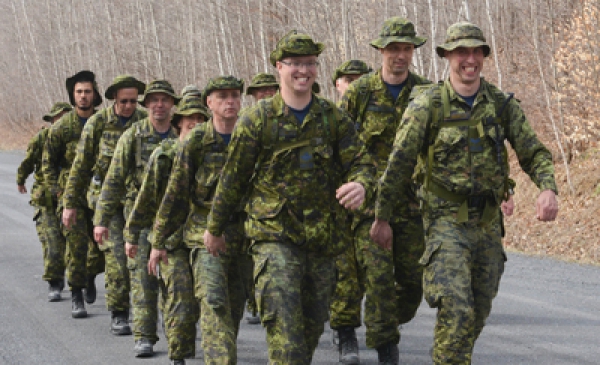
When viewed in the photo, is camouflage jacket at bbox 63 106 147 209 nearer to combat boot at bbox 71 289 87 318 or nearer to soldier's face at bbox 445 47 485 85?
combat boot at bbox 71 289 87 318

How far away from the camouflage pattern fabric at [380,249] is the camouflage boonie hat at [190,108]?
3.36ft

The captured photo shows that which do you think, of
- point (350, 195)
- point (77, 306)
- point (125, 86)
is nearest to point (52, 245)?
point (77, 306)

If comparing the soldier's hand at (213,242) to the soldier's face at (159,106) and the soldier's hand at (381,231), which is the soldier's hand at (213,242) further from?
the soldier's face at (159,106)

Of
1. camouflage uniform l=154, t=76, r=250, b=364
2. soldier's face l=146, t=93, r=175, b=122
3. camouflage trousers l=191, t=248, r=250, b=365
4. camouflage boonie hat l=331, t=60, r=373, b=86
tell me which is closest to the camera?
camouflage trousers l=191, t=248, r=250, b=365

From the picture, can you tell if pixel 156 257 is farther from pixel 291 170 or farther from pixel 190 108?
pixel 291 170

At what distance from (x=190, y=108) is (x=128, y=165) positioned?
1338 millimetres

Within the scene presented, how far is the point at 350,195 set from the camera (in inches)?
211

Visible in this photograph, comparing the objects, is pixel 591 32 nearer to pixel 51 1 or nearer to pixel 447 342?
pixel 447 342

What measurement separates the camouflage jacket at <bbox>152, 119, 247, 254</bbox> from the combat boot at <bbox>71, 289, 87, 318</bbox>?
3.64 m

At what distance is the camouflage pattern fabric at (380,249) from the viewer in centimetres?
713

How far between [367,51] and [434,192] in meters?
18.4

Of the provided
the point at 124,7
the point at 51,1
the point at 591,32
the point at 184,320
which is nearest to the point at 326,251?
the point at 184,320

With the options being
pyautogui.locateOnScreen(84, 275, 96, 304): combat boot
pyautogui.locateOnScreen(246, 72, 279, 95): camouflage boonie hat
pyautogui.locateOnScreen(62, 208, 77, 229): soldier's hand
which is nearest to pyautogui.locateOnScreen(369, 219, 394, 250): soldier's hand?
pyautogui.locateOnScreen(246, 72, 279, 95): camouflage boonie hat

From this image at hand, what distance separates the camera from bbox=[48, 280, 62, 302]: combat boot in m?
11.0
